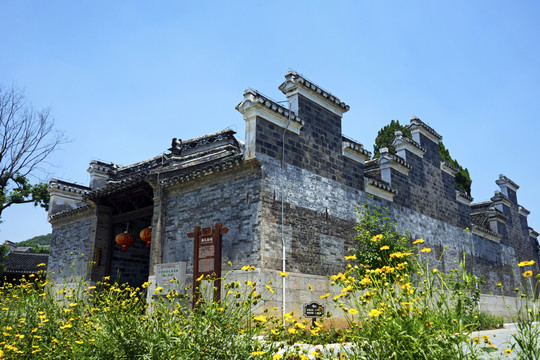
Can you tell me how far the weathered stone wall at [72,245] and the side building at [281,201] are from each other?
8 cm

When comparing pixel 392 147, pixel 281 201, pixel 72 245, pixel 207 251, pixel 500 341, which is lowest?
pixel 500 341

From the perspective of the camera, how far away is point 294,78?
41.1 ft

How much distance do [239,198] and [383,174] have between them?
599 centimetres

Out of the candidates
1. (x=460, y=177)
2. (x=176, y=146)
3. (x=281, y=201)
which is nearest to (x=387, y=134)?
(x=460, y=177)

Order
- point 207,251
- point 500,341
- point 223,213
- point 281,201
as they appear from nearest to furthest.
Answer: point 500,341 < point 207,251 < point 281,201 < point 223,213

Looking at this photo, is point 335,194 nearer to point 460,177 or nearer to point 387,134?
point 387,134

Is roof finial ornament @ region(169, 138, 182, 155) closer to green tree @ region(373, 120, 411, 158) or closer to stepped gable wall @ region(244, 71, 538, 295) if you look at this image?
stepped gable wall @ region(244, 71, 538, 295)

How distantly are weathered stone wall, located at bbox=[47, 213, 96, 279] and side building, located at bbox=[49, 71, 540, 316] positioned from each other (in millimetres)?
77

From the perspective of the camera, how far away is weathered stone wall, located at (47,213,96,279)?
17.0 m

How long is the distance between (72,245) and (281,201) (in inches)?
438

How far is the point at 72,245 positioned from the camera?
60.0 feet

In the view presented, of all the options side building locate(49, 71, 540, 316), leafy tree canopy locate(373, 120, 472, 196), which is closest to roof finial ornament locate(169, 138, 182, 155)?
side building locate(49, 71, 540, 316)

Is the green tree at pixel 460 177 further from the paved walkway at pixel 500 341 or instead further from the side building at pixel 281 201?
the paved walkway at pixel 500 341

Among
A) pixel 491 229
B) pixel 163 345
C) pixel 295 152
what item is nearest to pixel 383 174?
pixel 295 152
